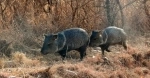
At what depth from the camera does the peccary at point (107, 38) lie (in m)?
11.1

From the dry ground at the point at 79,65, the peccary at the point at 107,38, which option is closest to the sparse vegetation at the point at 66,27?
the dry ground at the point at 79,65

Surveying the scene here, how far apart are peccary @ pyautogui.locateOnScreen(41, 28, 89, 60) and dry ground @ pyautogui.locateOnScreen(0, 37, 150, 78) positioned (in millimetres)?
311

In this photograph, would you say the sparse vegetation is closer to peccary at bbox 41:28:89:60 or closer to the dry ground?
the dry ground

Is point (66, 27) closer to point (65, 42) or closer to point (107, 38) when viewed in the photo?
point (107, 38)

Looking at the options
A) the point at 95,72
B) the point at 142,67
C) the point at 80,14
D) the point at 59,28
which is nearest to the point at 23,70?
the point at 95,72

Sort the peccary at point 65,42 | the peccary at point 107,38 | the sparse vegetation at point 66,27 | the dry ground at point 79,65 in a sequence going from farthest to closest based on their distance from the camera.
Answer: the peccary at point 107,38 < the peccary at point 65,42 < the sparse vegetation at point 66,27 < the dry ground at point 79,65

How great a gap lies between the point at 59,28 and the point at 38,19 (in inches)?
36.8

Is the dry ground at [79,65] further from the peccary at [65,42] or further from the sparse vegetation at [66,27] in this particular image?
the peccary at [65,42]

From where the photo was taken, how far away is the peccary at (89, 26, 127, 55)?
11.1 m

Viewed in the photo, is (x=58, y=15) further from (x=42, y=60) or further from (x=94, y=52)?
(x=42, y=60)

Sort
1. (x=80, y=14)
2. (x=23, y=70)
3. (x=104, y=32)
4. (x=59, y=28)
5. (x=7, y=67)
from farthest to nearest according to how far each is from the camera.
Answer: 1. (x=80, y=14)
2. (x=59, y=28)
3. (x=104, y=32)
4. (x=7, y=67)
5. (x=23, y=70)

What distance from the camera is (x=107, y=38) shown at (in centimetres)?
1166

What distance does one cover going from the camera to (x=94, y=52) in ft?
39.0

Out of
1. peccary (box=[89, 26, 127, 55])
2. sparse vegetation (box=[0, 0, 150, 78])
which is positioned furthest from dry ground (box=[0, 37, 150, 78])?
peccary (box=[89, 26, 127, 55])
